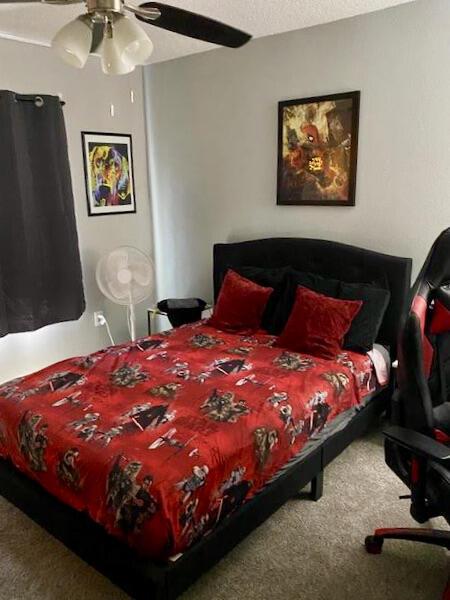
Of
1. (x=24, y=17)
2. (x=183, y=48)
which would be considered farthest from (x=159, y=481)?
(x=183, y=48)

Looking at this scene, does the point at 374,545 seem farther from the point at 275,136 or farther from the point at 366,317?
the point at 275,136

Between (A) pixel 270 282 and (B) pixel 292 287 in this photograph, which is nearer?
(B) pixel 292 287

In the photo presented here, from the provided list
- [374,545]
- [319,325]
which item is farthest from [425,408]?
[319,325]

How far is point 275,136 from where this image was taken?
3.52 m

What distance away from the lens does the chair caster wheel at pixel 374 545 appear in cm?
202

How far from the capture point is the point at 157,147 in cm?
423

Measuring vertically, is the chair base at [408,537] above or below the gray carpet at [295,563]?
above

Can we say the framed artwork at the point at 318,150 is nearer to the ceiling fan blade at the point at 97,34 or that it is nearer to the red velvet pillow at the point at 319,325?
the red velvet pillow at the point at 319,325

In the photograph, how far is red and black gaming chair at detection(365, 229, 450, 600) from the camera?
1539 millimetres

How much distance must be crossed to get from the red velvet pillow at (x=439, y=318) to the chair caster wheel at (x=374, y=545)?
3.03 feet

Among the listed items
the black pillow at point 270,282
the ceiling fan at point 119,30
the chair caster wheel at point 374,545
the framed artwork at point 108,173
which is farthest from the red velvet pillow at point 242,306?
the ceiling fan at point 119,30

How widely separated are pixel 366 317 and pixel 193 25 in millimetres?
1841

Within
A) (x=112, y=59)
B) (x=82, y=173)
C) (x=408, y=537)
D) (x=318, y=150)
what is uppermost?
(x=112, y=59)

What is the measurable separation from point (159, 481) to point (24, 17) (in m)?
2.88
